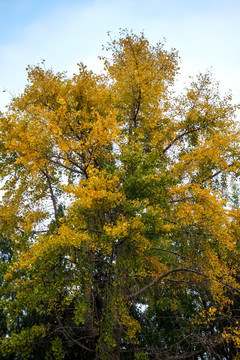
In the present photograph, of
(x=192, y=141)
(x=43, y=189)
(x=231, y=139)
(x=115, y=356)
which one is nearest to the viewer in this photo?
(x=115, y=356)

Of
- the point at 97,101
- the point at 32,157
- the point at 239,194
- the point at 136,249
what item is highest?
the point at 239,194

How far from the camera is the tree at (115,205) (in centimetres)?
476

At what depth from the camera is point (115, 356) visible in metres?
5.83

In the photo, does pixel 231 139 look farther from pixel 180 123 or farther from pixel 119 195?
pixel 119 195

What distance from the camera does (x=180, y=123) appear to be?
7914 mm

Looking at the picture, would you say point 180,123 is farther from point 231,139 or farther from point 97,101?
point 97,101

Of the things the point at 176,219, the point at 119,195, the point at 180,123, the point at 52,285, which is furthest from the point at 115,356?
the point at 180,123

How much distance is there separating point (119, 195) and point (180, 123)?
4.22m

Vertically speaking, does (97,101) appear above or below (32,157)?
above

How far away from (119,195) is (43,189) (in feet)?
11.8

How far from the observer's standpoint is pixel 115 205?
4.69 meters

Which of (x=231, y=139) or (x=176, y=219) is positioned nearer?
(x=176, y=219)

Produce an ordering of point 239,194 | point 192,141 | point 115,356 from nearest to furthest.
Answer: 1. point 115,356
2. point 192,141
3. point 239,194

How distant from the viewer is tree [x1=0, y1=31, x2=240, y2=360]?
476cm
